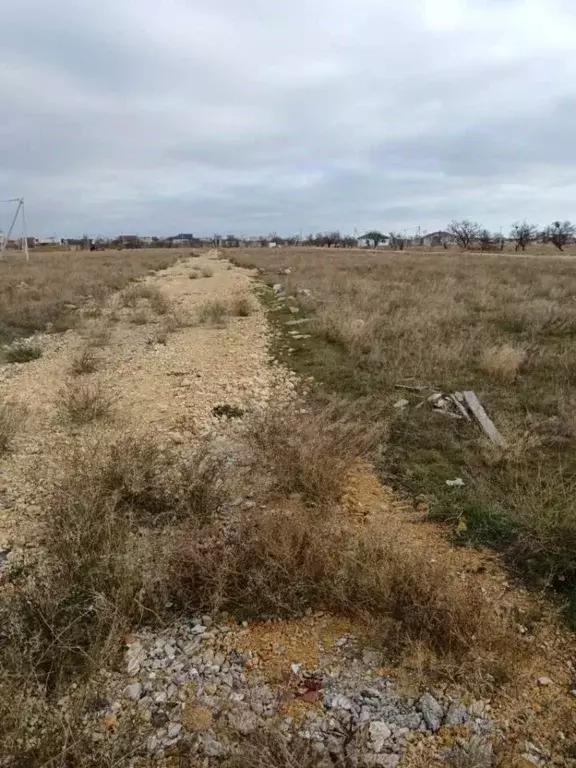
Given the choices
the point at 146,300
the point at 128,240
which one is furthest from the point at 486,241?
the point at 128,240

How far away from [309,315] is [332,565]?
9.93 meters

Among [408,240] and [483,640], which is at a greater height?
[408,240]

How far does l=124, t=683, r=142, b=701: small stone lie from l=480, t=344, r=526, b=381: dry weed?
616cm

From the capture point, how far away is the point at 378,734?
7.14 feet

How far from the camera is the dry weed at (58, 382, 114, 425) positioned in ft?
18.3

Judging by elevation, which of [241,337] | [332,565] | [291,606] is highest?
[241,337]

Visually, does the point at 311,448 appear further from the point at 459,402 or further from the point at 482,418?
the point at 459,402

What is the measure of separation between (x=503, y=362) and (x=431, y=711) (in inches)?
230

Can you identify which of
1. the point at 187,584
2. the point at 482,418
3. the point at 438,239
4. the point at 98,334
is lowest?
the point at 187,584

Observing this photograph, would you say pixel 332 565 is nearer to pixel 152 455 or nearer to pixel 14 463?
pixel 152 455

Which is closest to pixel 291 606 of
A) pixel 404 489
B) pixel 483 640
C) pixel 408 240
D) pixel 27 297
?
pixel 483 640

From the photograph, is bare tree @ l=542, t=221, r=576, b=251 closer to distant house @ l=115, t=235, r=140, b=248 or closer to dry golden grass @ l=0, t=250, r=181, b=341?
dry golden grass @ l=0, t=250, r=181, b=341

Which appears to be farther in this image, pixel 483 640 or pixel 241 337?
pixel 241 337

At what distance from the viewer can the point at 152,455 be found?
439cm
